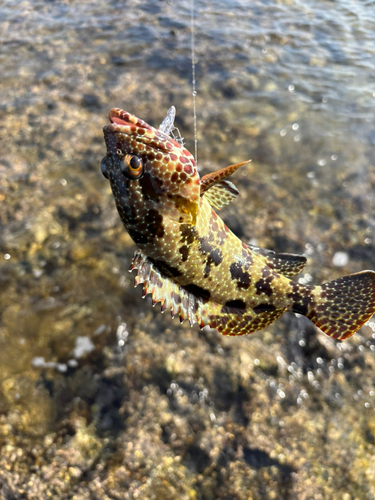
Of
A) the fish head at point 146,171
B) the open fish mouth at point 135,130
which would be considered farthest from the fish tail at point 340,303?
the open fish mouth at point 135,130

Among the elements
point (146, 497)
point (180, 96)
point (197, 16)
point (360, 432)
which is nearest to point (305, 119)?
point (180, 96)

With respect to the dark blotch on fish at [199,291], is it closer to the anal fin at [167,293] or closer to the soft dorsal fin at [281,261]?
the anal fin at [167,293]

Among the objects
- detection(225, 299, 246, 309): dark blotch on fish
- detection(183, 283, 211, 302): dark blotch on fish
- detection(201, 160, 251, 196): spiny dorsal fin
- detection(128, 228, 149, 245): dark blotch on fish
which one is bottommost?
detection(225, 299, 246, 309): dark blotch on fish

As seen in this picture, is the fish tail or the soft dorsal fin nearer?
the fish tail

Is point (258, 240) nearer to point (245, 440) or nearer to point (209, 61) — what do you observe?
point (245, 440)

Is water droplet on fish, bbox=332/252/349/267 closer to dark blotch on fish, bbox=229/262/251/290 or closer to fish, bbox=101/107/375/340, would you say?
fish, bbox=101/107/375/340

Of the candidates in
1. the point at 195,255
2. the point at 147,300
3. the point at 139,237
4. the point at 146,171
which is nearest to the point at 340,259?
the point at 147,300

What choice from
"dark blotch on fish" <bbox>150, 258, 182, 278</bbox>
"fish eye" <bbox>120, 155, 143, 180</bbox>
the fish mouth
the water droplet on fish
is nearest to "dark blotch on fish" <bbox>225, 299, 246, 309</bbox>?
"dark blotch on fish" <bbox>150, 258, 182, 278</bbox>

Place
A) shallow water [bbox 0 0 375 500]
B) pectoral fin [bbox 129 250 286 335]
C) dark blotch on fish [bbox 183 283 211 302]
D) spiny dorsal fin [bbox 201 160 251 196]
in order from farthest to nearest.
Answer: shallow water [bbox 0 0 375 500], dark blotch on fish [bbox 183 283 211 302], pectoral fin [bbox 129 250 286 335], spiny dorsal fin [bbox 201 160 251 196]
